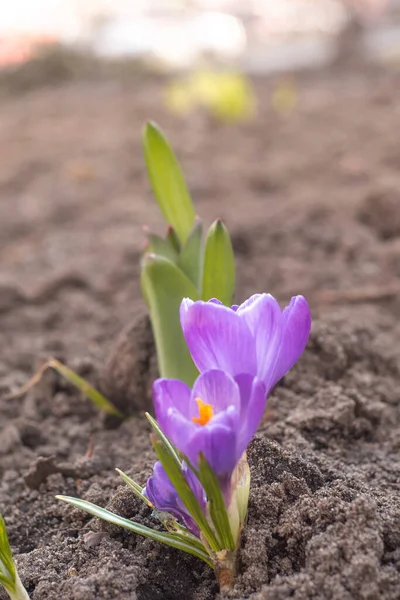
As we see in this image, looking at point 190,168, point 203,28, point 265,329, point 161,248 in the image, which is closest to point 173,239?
point 161,248

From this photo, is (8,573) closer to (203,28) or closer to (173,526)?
(173,526)

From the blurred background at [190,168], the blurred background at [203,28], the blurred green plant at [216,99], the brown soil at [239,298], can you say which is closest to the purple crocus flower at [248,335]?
the brown soil at [239,298]

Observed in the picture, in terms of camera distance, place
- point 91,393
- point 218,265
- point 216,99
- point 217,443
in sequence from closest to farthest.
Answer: point 217,443, point 218,265, point 91,393, point 216,99

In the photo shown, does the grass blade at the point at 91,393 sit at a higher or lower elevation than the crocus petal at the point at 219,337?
lower

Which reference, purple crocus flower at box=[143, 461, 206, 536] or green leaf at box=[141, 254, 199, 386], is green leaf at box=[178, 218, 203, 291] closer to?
green leaf at box=[141, 254, 199, 386]

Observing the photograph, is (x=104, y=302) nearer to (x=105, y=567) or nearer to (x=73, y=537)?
(x=73, y=537)

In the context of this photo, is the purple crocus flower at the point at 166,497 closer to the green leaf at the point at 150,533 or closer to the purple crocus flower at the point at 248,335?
the green leaf at the point at 150,533

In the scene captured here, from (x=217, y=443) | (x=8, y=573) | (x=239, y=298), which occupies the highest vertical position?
(x=217, y=443)
